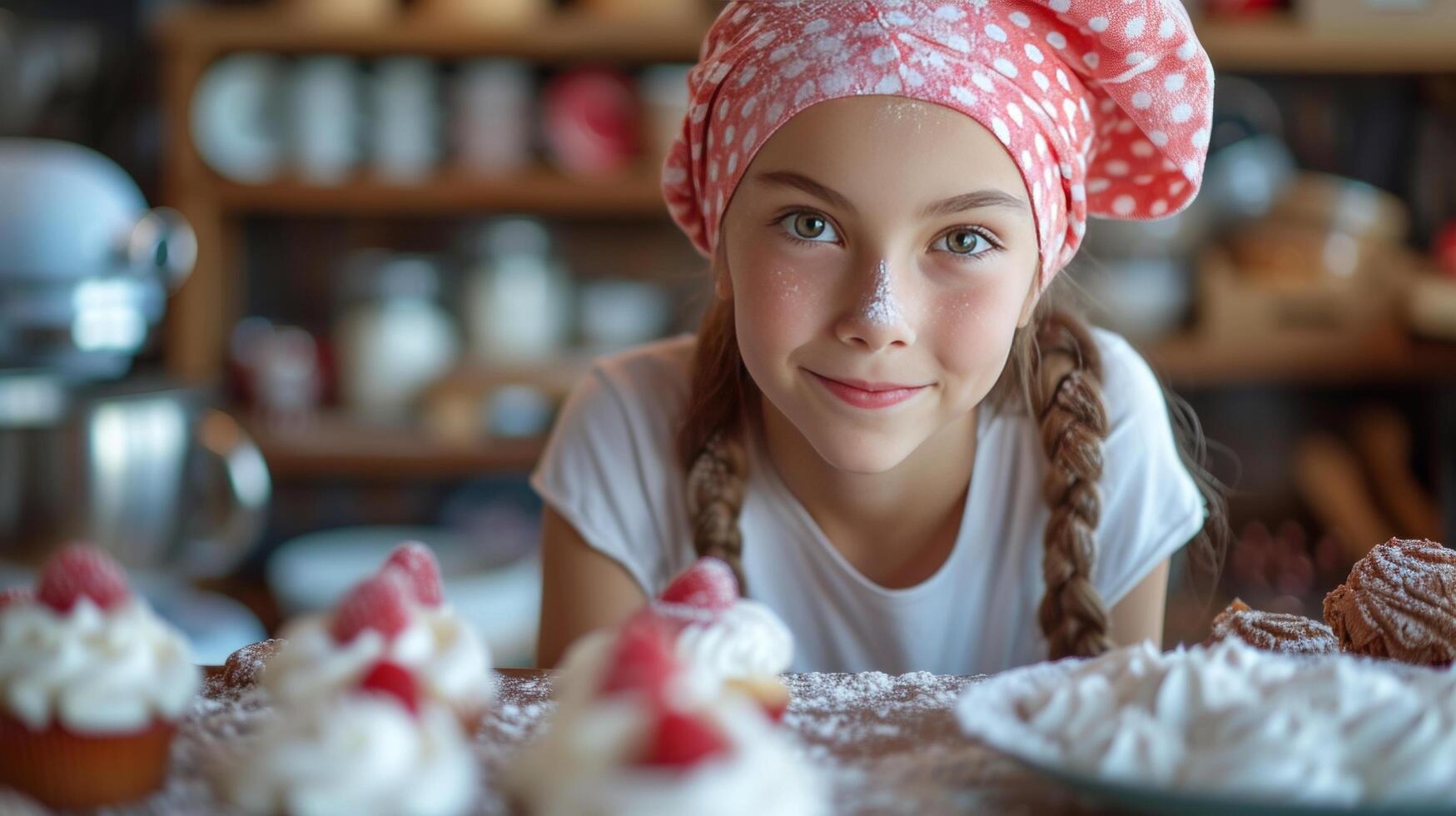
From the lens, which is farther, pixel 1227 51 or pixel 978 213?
pixel 1227 51

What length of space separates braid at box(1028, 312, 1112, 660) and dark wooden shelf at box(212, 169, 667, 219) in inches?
48.1

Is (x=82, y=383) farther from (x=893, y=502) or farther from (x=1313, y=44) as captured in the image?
(x=1313, y=44)

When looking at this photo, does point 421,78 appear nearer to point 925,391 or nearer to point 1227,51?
point 1227,51

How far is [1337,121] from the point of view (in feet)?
8.16

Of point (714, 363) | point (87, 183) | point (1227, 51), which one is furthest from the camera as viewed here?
point (1227, 51)

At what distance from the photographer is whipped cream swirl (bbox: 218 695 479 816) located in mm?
591

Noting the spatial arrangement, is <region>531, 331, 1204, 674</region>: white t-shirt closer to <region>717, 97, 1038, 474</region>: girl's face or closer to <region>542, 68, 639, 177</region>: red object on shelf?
<region>717, 97, 1038, 474</region>: girl's face

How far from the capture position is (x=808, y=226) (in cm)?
100

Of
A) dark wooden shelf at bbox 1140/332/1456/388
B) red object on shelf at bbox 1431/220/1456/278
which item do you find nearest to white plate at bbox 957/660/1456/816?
dark wooden shelf at bbox 1140/332/1456/388

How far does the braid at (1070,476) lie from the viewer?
3.68ft

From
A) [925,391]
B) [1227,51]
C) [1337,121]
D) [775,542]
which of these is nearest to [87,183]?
[775,542]

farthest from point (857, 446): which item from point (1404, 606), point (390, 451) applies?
point (390, 451)

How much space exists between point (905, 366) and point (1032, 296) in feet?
0.56

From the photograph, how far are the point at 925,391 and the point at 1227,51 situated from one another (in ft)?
4.85
